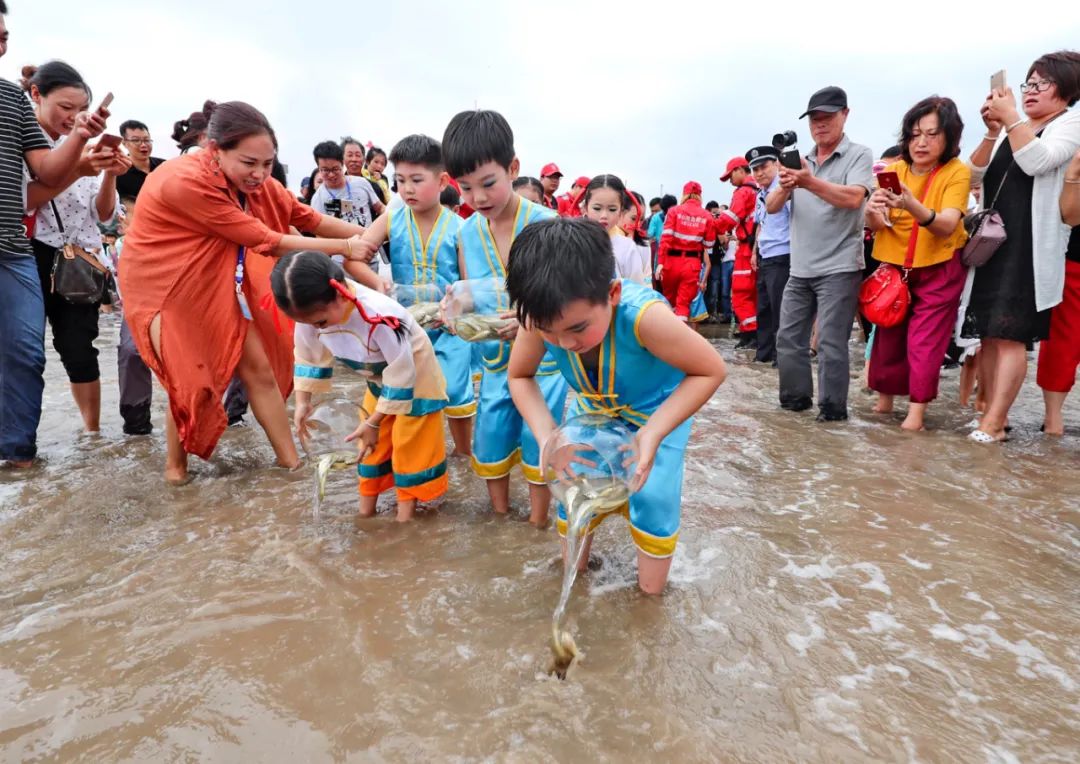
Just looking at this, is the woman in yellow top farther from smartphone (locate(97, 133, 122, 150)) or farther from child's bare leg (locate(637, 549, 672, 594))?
smartphone (locate(97, 133, 122, 150))

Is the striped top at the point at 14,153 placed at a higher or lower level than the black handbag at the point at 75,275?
higher

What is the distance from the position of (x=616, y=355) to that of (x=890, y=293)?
3051mm

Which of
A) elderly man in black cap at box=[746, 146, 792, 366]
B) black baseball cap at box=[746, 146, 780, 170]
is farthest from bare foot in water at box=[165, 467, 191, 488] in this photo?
black baseball cap at box=[746, 146, 780, 170]

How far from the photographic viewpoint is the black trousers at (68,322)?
12.5 ft

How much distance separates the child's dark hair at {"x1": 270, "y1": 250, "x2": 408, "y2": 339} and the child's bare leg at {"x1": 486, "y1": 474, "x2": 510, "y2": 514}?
100 centimetres

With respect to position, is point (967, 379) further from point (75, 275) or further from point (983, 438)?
point (75, 275)

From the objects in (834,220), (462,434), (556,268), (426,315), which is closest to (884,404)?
(834,220)

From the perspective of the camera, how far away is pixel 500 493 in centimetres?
296

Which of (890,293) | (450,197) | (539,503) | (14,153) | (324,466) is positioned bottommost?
(539,503)

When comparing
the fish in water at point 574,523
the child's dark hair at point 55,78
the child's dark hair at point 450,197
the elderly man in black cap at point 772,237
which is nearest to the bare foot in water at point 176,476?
the child's dark hair at point 55,78

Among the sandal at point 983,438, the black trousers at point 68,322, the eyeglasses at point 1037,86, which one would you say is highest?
the eyeglasses at point 1037,86

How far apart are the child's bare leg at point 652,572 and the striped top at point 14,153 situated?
3.53 metres

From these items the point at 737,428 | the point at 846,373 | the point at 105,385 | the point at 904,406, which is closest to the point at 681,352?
the point at 737,428

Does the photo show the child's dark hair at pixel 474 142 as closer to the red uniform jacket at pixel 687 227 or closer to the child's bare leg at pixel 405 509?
the child's bare leg at pixel 405 509
